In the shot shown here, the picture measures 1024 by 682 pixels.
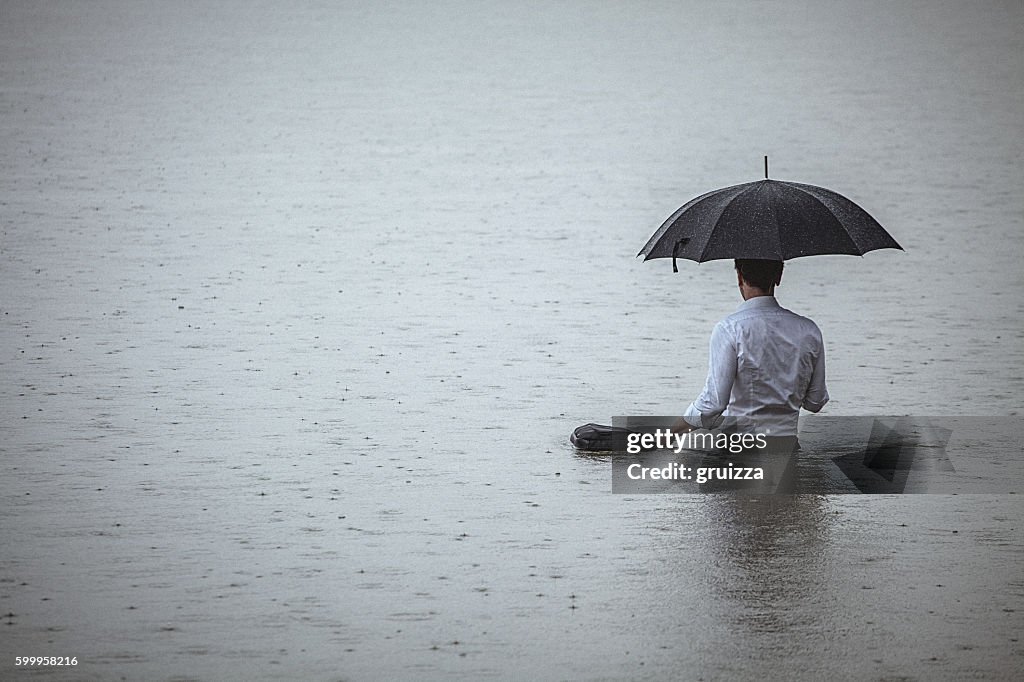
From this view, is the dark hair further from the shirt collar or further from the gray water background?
the gray water background

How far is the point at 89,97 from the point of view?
20.4 meters

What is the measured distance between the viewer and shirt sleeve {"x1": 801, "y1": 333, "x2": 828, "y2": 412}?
20.2 feet

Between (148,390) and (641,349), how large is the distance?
10.0 feet

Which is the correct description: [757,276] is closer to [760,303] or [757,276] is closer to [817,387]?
[760,303]

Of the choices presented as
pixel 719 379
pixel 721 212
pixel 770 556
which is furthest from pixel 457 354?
pixel 770 556

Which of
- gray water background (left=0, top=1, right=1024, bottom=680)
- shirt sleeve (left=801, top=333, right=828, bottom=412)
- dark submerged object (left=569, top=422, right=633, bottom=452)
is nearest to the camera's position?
gray water background (left=0, top=1, right=1024, bottom=680)

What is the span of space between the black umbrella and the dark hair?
0.43 feet

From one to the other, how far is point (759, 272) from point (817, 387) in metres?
0.52

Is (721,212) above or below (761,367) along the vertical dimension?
above

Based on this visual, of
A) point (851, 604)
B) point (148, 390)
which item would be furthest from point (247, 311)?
point (851, 604)

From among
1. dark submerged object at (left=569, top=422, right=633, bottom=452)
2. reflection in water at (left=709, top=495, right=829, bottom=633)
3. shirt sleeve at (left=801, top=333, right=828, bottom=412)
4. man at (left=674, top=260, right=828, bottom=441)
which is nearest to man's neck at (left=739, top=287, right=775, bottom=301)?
man at (left=674, top=260, right=828, bottom=441)

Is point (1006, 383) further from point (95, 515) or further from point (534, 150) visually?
point (534, 150)

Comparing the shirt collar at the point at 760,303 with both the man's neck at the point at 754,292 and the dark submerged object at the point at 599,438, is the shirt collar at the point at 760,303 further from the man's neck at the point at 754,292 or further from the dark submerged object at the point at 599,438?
the dark submerged object at the point at 599,438

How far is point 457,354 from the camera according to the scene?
9.26 metres
